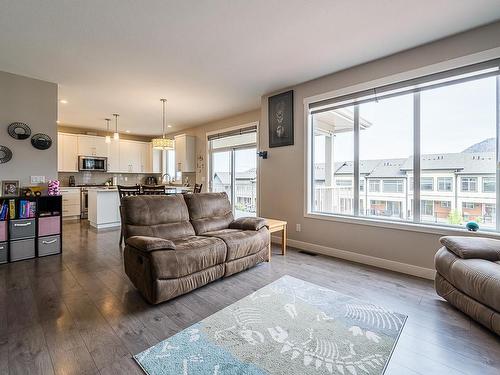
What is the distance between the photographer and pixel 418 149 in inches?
118

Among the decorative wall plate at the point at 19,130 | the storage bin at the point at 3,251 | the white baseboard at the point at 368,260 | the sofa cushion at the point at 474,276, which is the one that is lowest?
the white baseboard at the point at 368,260

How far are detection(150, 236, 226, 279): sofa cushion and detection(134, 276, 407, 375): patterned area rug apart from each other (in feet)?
1.63

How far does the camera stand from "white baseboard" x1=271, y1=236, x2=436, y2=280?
2.84 meters

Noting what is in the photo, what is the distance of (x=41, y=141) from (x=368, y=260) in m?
5.03

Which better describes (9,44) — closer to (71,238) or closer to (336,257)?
(71,238)

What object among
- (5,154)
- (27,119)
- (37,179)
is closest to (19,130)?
(27,119)

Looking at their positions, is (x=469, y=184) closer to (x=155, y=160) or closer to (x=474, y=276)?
(x=474, y=276)

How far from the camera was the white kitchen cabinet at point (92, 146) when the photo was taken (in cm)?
692

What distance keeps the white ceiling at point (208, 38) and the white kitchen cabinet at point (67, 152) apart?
10.2 feet

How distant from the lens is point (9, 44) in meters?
2.80

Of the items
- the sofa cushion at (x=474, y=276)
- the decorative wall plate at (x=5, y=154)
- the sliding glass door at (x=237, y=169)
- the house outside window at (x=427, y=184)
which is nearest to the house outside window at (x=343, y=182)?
the house outside window at (x=427, y=184)

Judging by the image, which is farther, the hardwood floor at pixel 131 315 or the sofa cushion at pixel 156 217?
the sofa cushion at pixel 156 217

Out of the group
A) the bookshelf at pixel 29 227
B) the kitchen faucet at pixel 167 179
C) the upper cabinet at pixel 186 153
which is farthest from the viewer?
the kitchen faucet at pixel 167 179

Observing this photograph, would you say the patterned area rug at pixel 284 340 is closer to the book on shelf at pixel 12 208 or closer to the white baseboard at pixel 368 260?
the white baseboard at pixel 368 260
